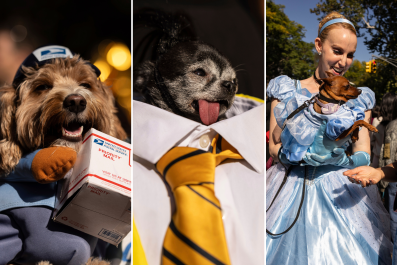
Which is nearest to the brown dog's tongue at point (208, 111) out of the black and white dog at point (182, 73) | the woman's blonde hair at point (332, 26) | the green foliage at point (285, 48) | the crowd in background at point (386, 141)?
the black and white dog at point (182, 73)

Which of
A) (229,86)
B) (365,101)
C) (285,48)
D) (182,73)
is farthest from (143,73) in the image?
(285,48)

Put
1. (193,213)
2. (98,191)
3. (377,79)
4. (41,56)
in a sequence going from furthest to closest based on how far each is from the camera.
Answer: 1. (377,79)
2. (41,56)
3. (98,191)
4. (193,213)

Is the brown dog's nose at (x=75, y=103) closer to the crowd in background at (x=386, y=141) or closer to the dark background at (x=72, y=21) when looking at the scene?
the dark background at (x=72, y=21)

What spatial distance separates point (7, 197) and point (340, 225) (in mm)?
2004

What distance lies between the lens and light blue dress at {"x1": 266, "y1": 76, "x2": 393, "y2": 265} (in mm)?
1816

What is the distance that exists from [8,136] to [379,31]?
4.63m

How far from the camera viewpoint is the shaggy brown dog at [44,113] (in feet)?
6.36

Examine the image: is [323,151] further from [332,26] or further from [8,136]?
[8,136]

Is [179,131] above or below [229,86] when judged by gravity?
below

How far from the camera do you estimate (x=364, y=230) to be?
1864mm

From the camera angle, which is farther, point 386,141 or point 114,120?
point 386,141

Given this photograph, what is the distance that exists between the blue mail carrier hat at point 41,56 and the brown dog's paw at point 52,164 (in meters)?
0.51

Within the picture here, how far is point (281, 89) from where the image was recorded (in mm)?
2184

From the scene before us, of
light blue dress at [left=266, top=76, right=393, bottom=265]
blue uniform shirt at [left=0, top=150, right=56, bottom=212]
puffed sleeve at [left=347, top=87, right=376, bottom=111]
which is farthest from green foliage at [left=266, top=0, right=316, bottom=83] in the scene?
blue uniform shirt at [left=0, top=150, right=56, bottom=212]
